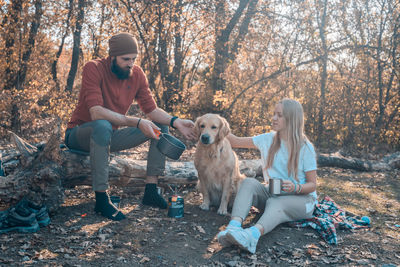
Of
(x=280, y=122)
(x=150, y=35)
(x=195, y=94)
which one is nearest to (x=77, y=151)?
(x=280, y=122)

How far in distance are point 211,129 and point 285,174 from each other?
102 centimetres

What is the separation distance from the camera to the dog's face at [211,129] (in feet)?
12.6

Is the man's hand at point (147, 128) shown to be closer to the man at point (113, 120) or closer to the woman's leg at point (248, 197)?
the man at point (113, 120)

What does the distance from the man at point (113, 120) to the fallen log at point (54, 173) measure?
0.27 metres

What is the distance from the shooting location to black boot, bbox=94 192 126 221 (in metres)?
3.34

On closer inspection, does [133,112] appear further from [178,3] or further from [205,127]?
[205,127]

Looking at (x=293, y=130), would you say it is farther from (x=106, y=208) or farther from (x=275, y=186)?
(x=106, y=208)

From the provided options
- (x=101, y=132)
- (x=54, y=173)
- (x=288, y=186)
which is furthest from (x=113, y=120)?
(x=288, y=186)

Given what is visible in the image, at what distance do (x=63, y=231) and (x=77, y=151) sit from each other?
1.01 meters

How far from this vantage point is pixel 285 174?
339cm

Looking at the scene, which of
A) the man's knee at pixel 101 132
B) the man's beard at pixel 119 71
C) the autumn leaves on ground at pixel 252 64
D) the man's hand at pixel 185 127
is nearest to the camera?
the man's knee at pixel 101 132

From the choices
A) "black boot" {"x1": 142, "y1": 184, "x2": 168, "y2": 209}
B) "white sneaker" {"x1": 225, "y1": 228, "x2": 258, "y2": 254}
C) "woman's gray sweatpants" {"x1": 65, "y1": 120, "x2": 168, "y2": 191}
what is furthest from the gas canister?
"white sneaker" {"x1": 225, "y1": 228, "x2": 258, "y2": 254}

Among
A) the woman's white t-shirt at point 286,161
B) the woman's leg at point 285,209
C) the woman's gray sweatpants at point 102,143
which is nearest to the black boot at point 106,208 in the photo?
the woman's gray sweatpants at point 102,143

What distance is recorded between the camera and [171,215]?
358 centimetres
